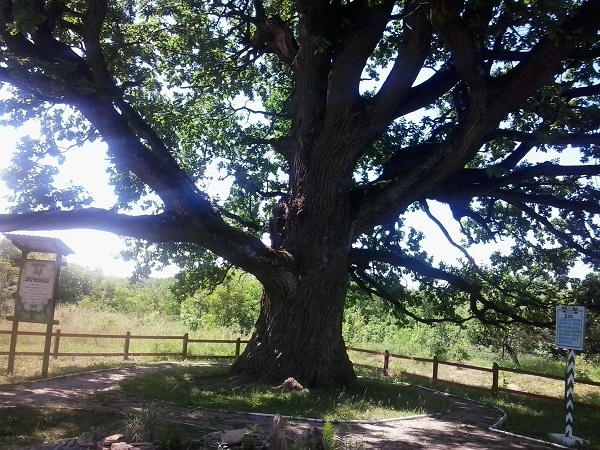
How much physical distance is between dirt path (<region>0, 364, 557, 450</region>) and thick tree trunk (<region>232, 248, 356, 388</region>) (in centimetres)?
264

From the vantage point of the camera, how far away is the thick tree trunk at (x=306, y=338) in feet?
40.7

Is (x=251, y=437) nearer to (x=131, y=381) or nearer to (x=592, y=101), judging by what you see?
(x=131, y=381)

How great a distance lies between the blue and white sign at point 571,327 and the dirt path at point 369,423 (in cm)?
197

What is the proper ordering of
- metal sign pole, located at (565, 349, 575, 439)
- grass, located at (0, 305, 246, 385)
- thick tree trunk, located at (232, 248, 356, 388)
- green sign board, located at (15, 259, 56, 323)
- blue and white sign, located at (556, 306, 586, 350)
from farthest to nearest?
grass, located at (0, 305, 246, 385) < green sign board, located at (15, 259, 56, 323) < thick tree trunk, located at (232, 248, 356, 388) < blue and white sign, located at (556, 306, 586, 350) < metal sign pole, located at (565, 349, 575, 439)

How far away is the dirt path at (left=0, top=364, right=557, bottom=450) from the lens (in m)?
8.48

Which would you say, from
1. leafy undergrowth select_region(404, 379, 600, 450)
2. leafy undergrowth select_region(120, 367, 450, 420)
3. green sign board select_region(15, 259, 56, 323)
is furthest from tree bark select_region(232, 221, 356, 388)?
green sign board select_region(15, 259, 56, 323)

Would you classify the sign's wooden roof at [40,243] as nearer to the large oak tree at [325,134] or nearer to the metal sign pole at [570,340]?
the large oak tree at [325,134]

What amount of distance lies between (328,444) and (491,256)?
44.0 ft

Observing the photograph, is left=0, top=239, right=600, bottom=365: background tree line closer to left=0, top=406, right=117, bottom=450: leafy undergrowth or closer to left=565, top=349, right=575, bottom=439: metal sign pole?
left=565, top=349, right=575, bottom=439: metal sign pole

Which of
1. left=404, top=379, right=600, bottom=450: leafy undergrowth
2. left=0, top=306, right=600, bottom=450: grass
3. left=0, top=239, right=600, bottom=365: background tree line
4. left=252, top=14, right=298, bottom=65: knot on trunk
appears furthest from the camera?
left=0, top=239, right=600, bottom=365: background tree line

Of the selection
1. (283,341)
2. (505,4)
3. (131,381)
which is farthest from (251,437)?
(505,4)

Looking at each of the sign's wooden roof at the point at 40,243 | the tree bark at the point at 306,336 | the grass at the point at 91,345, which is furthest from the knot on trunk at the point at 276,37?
the grass at the point at 91,345

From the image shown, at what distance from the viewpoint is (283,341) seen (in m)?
12.6

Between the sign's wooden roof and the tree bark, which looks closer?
the tree bark
